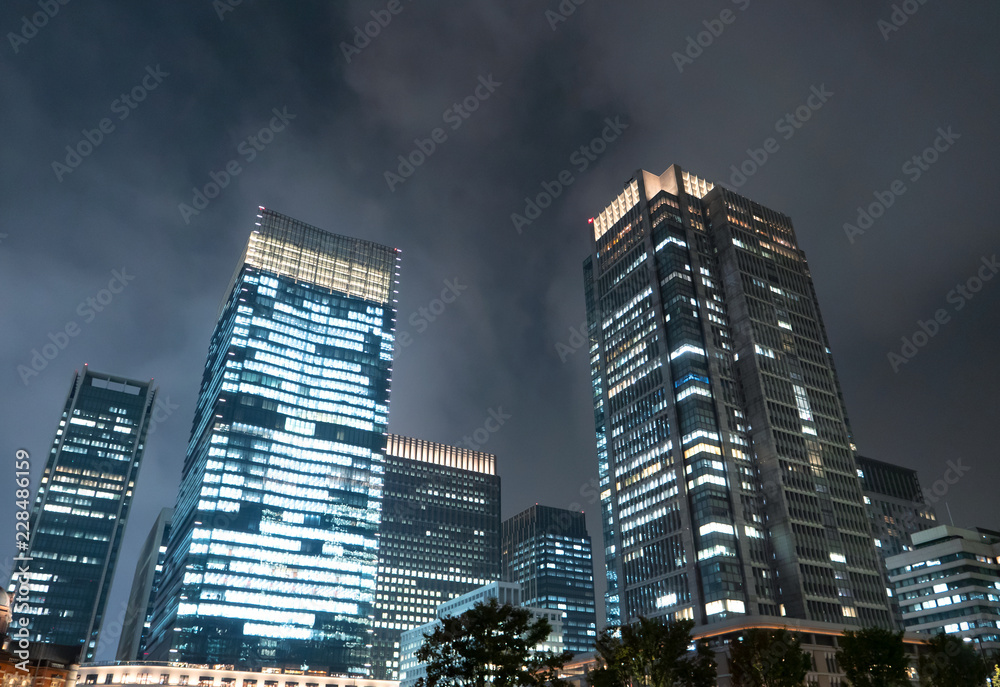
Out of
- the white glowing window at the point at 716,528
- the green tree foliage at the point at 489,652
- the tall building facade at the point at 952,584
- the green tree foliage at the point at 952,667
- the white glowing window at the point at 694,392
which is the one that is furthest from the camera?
the tall building facade at the point at 952,584

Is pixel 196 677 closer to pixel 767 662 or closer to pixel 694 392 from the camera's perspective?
pixel 694 392

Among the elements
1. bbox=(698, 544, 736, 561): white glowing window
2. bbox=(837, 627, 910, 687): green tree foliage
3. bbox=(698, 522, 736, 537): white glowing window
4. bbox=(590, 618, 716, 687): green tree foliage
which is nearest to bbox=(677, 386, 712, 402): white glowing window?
bbox=(698, 522, 736, 537): white glowing window

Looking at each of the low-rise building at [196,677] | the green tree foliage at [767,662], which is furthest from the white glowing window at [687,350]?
the low-rise building at [196,677]

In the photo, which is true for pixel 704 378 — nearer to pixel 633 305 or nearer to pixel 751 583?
pixel 633 305

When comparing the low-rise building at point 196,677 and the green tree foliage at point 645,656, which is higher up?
the low-rise building at point 196,677

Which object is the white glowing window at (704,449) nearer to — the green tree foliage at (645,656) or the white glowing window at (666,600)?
the white glowing window at (666,600)

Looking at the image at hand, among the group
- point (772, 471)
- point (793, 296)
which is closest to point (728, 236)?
point (793, 296)

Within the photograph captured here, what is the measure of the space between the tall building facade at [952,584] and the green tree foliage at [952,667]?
283 feet

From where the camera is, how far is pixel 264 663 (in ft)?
634

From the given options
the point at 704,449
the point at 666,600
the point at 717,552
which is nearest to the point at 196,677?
the point at 666,600

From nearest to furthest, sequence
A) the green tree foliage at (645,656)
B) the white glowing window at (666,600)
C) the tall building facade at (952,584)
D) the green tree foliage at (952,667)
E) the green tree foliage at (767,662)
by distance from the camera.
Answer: the green tree foliage at (645,656) → the green tree foliage at (767,662) → the green tree foliage at (952,667) → the white glowing window at (666,600) → the tall building facade at (952,584)

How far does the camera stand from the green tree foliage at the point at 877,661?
8188 cm

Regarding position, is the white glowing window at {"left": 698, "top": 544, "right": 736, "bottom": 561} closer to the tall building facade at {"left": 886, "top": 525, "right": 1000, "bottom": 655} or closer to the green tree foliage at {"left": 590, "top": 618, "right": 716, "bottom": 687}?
the tall building facade at {"left": 886, "top": 525, "right": 1000, "bottom": 655}

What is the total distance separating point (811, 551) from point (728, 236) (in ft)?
270
